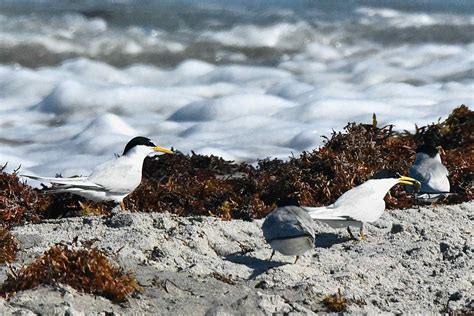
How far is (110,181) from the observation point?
7.18 m

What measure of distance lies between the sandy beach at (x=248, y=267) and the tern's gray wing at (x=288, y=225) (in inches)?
9.1

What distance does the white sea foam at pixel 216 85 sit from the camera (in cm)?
1306

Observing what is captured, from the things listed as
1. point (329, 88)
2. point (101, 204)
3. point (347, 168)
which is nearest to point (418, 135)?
point (347, 168)

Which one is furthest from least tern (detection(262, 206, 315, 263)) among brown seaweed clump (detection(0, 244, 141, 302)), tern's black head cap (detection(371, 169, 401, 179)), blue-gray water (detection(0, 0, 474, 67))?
blue-gray water (detection(0, 0, 474, 67))

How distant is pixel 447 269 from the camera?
19.5 feet

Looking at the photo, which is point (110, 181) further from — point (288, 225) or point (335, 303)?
point (335, 303)

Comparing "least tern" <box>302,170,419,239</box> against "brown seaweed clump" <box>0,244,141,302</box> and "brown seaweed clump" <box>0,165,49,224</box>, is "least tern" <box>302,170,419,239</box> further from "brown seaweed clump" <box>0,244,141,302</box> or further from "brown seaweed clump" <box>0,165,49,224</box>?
"brown seaweed clump" <box>0,165,49,224</box>

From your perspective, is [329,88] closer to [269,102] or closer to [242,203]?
[269,102]

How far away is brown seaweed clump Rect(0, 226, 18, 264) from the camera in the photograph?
5773mm

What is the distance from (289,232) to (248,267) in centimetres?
39

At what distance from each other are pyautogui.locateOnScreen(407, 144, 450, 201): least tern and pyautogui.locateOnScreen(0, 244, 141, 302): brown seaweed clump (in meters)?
3.08

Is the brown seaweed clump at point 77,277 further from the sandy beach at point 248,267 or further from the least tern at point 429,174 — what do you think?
the least tern at point 429,174

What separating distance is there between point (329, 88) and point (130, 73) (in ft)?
11.4

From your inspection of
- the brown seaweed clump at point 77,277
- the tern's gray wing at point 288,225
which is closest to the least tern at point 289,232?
the tern's gray wing at point 288,225
